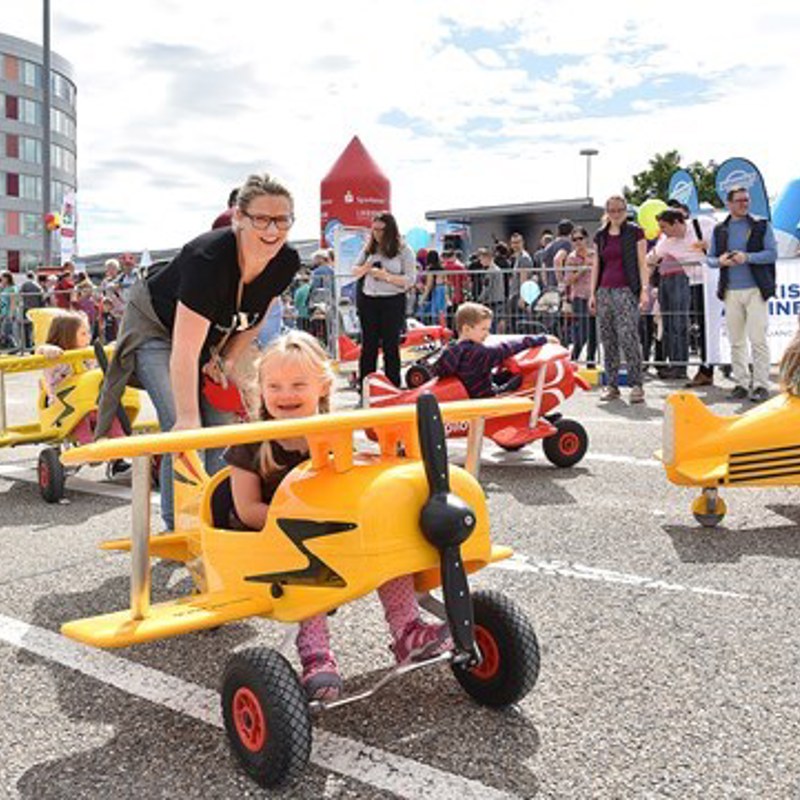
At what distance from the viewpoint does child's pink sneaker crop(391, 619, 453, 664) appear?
2.87 m

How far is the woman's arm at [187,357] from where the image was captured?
3834mm

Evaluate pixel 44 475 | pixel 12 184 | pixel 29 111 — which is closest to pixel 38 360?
pixel 44 475

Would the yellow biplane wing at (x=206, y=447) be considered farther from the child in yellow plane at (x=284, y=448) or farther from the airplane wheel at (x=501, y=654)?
the child in yellow plane at (x=284, y=448)

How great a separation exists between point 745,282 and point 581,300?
135 inches

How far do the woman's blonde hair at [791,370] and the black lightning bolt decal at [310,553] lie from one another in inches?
133

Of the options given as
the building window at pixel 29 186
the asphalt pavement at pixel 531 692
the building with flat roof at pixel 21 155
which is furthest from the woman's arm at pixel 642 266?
the building window at pixel 29 186

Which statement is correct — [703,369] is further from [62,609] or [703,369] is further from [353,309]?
[62,609]

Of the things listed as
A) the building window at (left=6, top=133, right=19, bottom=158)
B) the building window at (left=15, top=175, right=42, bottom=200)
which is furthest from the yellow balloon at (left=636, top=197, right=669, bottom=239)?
the building window at (left=6, top=133, right=19, bottom=158)

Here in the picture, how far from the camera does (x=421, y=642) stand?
2900 millimetres

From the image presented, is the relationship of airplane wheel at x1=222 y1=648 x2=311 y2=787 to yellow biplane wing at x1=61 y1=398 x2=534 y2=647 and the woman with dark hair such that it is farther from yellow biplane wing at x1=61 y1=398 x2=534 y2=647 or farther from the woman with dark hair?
the woman with dark hair

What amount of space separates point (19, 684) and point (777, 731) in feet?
7.49

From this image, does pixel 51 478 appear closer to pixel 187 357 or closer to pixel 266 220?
pixel 187 357

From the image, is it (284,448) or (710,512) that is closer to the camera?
(284,448)

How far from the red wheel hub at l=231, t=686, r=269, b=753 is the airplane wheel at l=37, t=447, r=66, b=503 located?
4.13m
